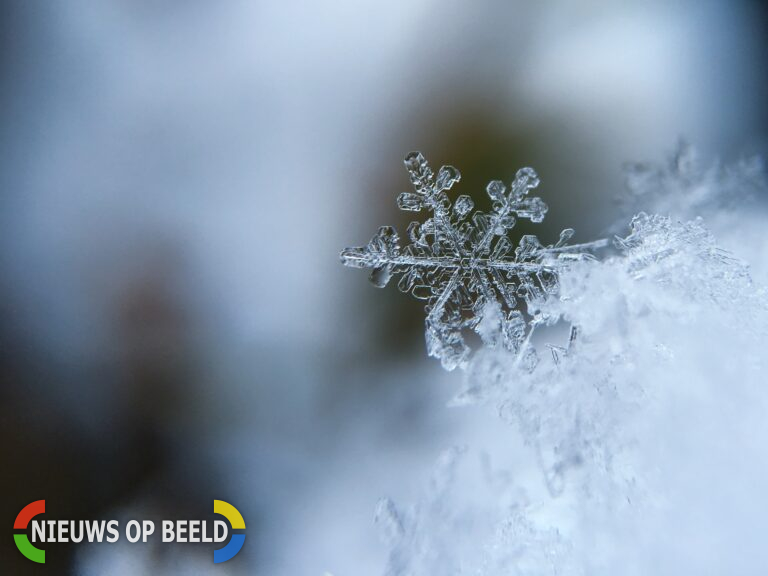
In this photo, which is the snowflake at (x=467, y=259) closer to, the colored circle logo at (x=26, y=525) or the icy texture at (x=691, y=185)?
the icy texture at (x=691, y=185)

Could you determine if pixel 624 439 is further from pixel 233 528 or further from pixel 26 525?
pixel 26 525

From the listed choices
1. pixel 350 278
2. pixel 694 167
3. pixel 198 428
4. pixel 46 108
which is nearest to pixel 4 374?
pixel 198 428

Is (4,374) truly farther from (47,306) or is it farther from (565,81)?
(565,81)

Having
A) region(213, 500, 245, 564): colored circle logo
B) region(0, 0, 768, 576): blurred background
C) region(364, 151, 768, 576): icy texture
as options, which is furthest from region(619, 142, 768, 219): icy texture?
region(213, 500, 245, 564): colored circle logo

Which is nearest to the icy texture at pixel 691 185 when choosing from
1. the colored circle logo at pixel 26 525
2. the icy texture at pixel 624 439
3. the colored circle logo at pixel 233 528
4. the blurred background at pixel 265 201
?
the blurred background at pixel 265 201

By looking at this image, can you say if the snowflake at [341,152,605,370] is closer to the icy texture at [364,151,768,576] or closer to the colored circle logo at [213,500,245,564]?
the icy texture at [364,151,768,576]

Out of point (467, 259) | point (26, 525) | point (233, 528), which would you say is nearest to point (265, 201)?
point (467, 259)
